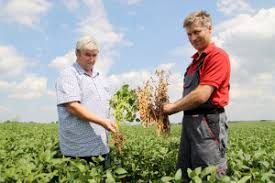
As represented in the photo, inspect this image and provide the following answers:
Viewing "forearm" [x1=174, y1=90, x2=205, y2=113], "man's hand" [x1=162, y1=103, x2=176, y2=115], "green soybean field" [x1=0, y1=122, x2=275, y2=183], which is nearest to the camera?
"green soybean field" [x1=0, y1=122, x2=275, y2=183]

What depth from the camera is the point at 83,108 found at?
4219 mm

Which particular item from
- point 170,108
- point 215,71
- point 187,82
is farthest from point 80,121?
point 215,71

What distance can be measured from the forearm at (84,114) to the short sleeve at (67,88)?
2.6 inches

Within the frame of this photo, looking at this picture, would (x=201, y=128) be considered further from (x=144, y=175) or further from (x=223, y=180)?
(x=144, y=175)

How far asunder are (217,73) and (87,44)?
130 cm

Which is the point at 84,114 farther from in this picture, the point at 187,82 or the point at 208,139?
the point at 208,139

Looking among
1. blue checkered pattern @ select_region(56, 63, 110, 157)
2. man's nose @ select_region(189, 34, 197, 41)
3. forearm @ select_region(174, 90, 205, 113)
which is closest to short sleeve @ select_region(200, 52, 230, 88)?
forearm @ select_region(174, 90, 205, 113)

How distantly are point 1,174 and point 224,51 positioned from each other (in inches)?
86.0

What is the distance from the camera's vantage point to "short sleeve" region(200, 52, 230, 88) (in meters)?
3.74

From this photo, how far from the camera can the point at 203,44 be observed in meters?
3.92

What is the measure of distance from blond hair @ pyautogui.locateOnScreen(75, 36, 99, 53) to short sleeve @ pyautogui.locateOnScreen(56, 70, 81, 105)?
0.28 metres

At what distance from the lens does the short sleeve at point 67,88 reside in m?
4.25

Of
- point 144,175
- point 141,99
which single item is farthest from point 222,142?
point 144,175

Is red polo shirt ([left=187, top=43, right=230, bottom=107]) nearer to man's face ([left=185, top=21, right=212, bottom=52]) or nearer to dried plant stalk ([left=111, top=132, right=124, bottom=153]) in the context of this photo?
man's face ([left=185, top=21, right=212, bottom=52])
